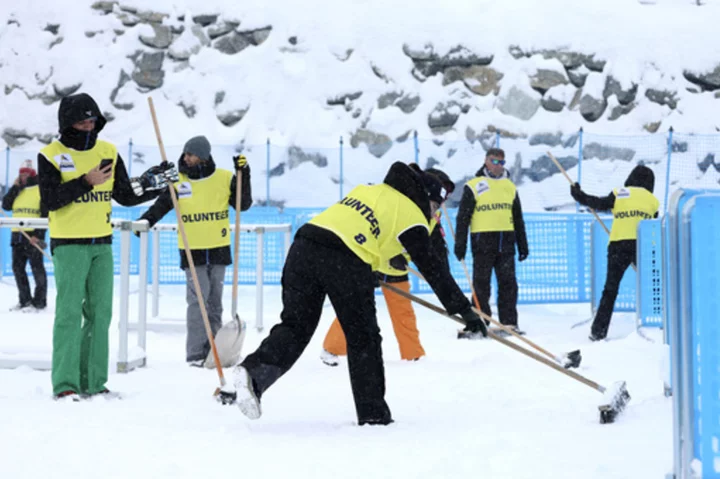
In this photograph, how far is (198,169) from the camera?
6.52 m

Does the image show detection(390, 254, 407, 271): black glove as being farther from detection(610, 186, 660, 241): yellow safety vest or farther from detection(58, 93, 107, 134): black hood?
detection(610, 186, 660, 241): yellow safety vest

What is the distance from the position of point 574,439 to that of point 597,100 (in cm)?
1931

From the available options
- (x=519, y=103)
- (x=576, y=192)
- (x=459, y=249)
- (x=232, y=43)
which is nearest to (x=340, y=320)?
(x=459, y=249)

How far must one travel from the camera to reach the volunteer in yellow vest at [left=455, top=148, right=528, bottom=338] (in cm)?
846

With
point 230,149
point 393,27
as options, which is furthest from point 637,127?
point 230,149

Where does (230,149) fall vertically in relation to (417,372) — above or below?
above

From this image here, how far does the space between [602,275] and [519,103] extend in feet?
42.6

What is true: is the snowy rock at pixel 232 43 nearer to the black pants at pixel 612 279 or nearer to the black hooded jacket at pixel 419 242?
the black pants at pixel 612 279

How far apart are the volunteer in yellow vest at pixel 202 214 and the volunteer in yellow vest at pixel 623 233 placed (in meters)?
3.32

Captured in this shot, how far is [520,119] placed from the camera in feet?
70.2

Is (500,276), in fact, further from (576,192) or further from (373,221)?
(373,221)

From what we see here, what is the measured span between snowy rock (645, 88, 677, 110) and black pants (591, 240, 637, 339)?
15.2 meters

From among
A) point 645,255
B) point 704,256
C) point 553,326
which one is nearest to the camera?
point 704,256

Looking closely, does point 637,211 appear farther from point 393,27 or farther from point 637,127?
point 393,27
